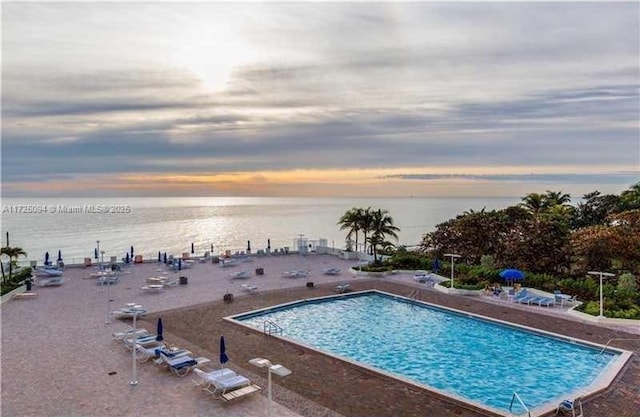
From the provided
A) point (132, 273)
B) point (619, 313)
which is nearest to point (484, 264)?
point (619, 313)

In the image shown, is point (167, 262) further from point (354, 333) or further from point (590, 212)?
point (590, 212)

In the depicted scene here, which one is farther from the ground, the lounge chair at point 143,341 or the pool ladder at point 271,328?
the lounge chair at point 143,341

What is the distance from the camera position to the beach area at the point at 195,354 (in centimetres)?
977

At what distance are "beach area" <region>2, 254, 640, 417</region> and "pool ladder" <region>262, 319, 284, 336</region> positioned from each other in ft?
1.55

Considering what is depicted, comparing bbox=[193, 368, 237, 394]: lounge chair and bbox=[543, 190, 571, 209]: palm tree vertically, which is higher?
bbox=[543, 190, 571, 209]: palm tree

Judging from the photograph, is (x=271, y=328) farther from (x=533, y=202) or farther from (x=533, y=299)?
(x=533, y=202)

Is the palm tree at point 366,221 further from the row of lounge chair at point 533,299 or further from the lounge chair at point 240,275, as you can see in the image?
the row of lounge chair at point 533,299

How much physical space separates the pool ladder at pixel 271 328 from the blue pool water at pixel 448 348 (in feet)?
1.07

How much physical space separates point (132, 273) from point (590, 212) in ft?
131

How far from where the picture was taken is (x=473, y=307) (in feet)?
63.7

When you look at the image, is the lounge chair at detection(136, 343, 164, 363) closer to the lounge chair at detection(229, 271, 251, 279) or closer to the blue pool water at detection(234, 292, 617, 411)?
the blue pool water at detection(234, 292, 617, 411)

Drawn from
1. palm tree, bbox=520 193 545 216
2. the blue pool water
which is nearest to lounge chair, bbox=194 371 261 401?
the blue pool water

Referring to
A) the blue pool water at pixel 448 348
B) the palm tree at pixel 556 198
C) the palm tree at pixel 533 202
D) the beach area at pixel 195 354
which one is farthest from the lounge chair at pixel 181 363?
the palm tree at pixel 556 198

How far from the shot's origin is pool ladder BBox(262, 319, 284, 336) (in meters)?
15.3
